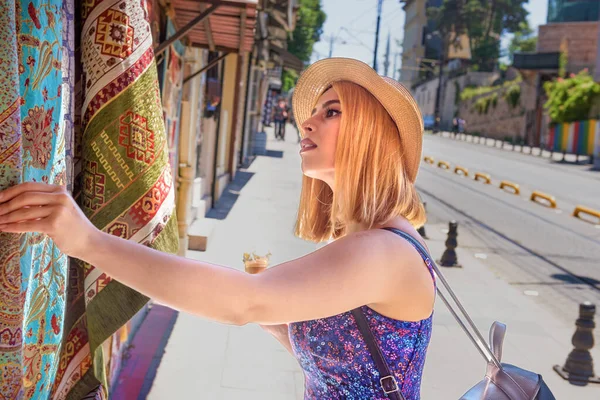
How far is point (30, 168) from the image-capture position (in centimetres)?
156

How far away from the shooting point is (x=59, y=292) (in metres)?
1.80

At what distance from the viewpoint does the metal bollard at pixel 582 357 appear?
613cm

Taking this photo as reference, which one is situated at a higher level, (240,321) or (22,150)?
(22,150)

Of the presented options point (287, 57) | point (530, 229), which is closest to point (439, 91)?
point (287, 57)

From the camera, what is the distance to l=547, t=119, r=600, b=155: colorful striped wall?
130 feet

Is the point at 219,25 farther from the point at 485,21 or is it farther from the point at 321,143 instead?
the point at 485,21

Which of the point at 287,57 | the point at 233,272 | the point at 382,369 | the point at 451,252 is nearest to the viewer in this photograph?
the point at 233,272

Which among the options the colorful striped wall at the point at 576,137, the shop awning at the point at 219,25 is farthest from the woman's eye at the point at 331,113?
the colorful striped wall at the point at 576,137

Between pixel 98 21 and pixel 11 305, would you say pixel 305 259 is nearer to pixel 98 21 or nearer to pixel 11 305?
pixel 11 305

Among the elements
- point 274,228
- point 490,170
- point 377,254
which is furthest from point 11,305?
point 490,170

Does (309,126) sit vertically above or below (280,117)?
below

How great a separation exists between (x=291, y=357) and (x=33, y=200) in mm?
5038

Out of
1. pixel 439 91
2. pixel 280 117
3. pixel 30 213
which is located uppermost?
pixel 439 91

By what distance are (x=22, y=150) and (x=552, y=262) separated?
11009 mm
